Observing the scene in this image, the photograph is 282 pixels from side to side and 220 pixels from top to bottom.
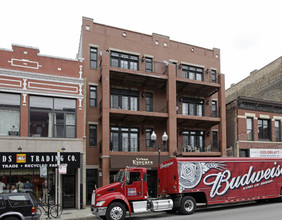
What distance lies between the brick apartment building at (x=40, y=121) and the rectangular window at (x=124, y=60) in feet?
15.1

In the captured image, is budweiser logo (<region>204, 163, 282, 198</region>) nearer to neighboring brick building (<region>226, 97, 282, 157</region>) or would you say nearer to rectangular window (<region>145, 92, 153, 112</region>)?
neighboring brick building (<region>226, 97, 282, 157</region>)

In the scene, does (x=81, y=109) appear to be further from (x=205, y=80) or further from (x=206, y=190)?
(x=205, y=80)

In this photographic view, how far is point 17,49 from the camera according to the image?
1936cm

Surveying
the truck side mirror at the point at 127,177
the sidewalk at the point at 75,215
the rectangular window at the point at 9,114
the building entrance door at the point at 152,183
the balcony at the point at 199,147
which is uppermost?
the rectangular window at the point at 9,114

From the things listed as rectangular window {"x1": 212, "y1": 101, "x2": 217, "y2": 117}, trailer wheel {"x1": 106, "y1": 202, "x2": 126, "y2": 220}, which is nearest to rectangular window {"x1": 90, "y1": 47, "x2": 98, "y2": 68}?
rectangular window {"x1": 212, "y1": 101, "x2": 217, "y2": 117}

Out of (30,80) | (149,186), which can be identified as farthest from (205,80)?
(30,80)

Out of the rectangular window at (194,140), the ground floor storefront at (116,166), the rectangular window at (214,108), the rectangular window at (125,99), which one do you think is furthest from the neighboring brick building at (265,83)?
the ground floor storefront at (116,166)

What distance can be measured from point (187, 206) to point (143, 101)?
11.3m

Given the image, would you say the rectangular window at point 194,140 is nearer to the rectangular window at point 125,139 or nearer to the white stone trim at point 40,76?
the rectangular window at point 125,139

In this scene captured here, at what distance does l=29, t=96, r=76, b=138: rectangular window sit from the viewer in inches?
758

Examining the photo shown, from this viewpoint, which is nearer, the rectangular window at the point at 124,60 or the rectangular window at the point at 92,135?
the rectangular window at the point at 92,135

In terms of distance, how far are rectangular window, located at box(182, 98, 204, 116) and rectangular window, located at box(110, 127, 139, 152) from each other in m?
5.24

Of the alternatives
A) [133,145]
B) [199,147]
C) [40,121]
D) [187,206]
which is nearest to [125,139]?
[133,145]

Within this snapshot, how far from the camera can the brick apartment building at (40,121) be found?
18.4m
